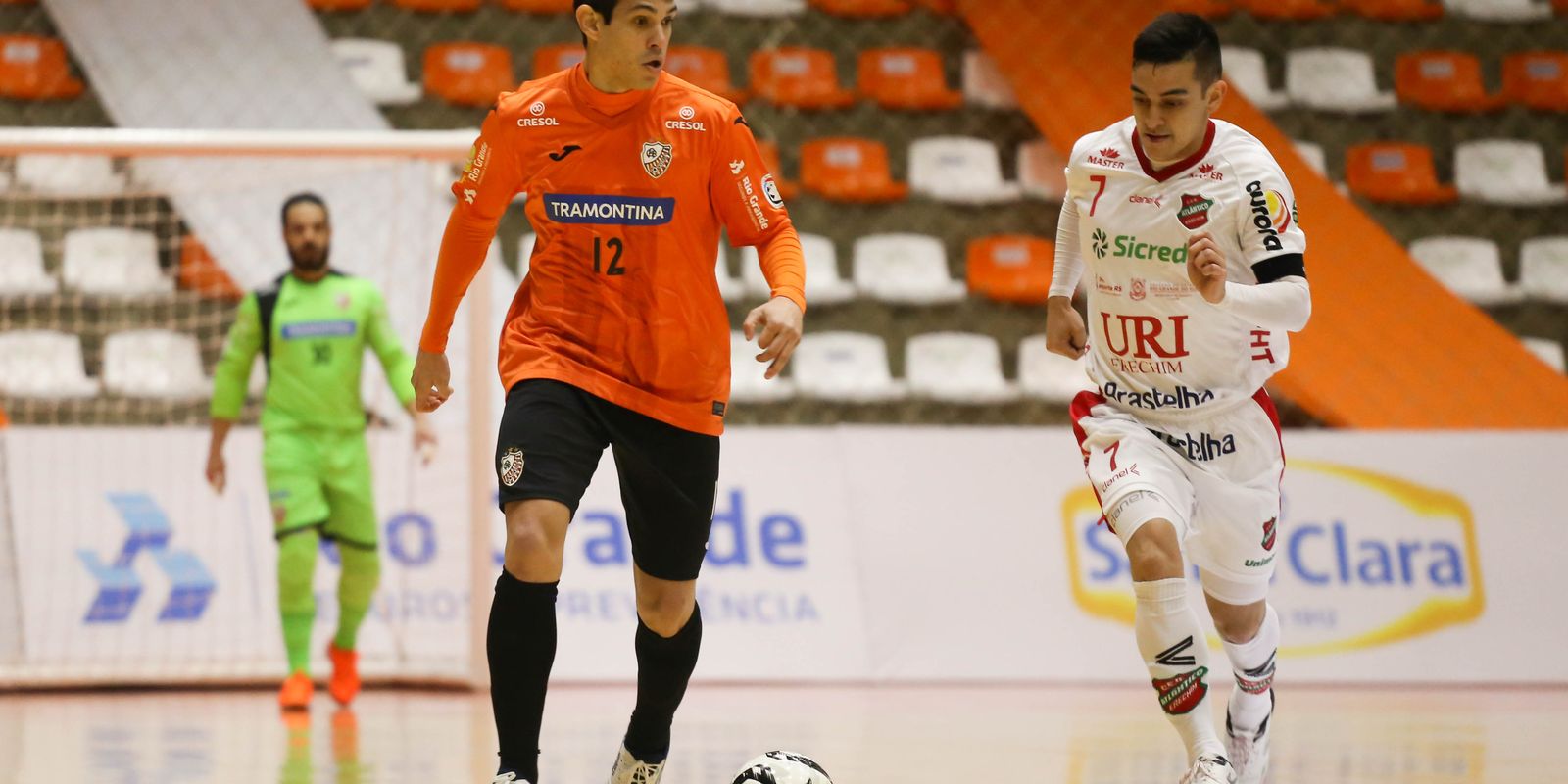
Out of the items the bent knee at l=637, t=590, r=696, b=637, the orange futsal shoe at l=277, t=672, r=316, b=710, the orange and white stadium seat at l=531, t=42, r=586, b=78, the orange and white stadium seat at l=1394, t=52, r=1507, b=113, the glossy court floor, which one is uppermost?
the orange and white stadium seat at l=531, t=42, r=586, b=78

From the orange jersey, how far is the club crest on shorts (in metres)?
0.25

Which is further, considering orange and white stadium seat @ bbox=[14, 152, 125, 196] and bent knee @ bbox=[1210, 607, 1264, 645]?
orange and white stadium seat @ bbox=[14, 152, 125, 196]

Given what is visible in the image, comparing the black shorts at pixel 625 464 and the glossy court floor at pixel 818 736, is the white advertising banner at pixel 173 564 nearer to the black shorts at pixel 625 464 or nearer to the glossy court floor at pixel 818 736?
the glossy court floor at pixel 818 736

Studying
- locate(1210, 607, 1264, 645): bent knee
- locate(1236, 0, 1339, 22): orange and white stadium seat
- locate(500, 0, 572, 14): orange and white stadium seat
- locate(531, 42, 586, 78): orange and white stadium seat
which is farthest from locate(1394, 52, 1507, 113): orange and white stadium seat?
locate(1210, 607, 1264, 645): bent knee

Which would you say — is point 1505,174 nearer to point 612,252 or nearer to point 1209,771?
point 1209,771

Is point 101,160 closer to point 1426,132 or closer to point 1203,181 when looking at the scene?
point 1203,181

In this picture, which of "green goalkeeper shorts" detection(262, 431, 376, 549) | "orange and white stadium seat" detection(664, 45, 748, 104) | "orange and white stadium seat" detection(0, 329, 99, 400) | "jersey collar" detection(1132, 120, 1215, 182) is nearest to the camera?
"jersey collar" detection(1132, 120, 1215, 182)

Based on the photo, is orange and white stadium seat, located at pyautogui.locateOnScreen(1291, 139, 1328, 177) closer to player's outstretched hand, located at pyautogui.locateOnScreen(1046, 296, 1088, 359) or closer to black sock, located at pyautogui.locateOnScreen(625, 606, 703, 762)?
player's outstretched hand, located at pyautogui.locateOnScreen(1046, 296, 1088, 359)

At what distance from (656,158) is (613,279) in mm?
325

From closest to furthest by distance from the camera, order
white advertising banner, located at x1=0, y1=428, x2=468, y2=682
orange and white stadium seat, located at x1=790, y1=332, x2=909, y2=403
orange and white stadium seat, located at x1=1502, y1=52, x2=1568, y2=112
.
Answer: white advertising banner, located at x1=0, y1=428, x2=468, y2=682
orange and white stadium seat, located at x1=790, y1=332, x2=909, y2=403
orange and white stadium seat, located at x1=1502, y1=52, x2=1568, y2=112

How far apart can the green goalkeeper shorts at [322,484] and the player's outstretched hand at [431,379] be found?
Result: 13.2 ft

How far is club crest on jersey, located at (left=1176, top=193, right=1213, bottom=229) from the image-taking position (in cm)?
501

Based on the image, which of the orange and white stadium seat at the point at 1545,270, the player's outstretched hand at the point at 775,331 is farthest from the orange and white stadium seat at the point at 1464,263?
the player's outstretched hand at the point at 775,331

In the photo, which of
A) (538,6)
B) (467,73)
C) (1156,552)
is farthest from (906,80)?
(1156,552)
